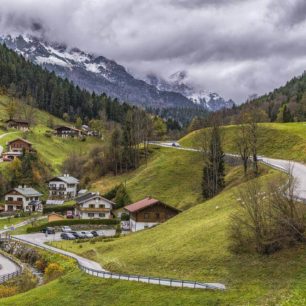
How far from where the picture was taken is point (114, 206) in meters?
108

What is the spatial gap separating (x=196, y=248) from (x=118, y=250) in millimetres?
15044

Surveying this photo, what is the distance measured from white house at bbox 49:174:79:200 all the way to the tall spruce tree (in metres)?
52.6

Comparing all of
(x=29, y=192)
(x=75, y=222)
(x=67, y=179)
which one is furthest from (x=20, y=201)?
(x=75, y=222)

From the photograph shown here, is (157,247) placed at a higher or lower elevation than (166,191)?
lower

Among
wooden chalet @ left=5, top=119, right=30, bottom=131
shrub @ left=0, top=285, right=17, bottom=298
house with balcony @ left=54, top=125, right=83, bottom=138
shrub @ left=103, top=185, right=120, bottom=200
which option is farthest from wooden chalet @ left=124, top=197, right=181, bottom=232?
house with balcony @ left=54, top=125, right=83, bottom=138

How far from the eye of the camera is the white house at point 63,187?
132m

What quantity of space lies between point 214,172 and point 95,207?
3101 cm

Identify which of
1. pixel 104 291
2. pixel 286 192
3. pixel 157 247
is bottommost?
pixel 104 291

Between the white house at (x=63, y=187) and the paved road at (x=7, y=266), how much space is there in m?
55.1

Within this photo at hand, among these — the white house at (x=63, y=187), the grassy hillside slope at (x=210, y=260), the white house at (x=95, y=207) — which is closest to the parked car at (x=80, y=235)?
the white house at (x=95, y=207)

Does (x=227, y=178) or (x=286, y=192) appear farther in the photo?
(x=227, y=178)

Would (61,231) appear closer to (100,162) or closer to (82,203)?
(82,203)

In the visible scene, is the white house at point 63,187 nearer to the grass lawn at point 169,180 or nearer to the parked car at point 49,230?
the grass lawn at point 169,180

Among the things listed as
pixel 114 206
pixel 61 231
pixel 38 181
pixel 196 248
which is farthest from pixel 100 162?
pixel 196 248
